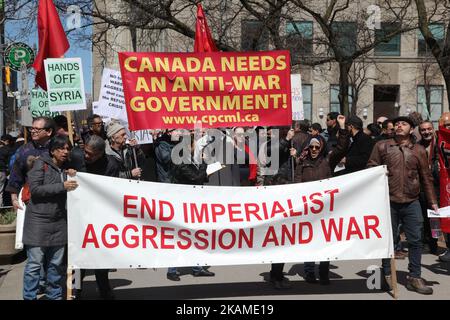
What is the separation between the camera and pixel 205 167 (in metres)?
7.05

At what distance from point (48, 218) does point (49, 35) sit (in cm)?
356

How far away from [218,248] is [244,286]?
1.04 m

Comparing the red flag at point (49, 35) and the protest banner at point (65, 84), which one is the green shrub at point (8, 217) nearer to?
the protest banner at point (65, 84)

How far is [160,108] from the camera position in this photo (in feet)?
21.0

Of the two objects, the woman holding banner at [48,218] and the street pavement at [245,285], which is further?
the street pavement at [245,285]

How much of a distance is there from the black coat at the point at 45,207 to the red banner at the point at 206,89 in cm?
117

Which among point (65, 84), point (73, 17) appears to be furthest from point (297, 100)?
point (73, 17)

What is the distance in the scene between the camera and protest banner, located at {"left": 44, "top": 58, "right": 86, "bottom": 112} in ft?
26.1

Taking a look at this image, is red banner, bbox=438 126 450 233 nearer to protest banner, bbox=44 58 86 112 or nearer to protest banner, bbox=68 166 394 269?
protest banner, bbox=68 166 394 269

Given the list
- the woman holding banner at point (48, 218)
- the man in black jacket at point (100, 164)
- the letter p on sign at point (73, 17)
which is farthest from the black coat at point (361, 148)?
the letter p on sign at point (73, 17)

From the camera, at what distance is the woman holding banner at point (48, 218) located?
17.4ft

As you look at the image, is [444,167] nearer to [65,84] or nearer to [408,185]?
[408,185]
